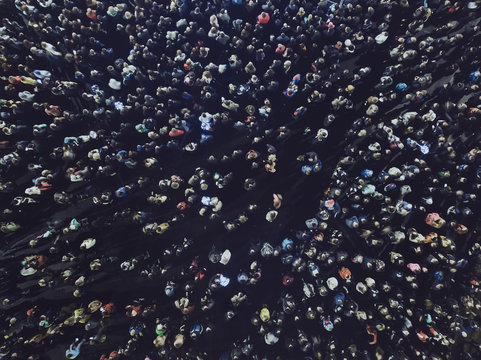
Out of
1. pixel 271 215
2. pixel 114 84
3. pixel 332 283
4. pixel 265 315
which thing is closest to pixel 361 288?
pixel 332 283

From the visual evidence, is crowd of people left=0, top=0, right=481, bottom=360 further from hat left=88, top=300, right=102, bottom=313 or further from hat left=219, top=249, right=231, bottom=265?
hat left=88, top=300, right=102, bottom=313

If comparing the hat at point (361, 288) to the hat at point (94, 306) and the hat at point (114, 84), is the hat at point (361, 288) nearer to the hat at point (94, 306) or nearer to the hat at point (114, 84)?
the hat at point (94, 306)

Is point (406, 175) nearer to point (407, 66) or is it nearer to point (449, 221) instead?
point (449, 221)

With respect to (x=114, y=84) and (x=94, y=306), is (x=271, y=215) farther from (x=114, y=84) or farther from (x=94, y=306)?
(x=114, y=84)

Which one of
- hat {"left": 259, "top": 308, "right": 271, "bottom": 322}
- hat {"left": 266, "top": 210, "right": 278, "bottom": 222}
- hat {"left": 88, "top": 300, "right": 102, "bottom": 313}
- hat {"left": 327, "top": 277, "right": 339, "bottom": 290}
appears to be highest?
hat {"left": 266, "top": 210, "right": 278, "bottom": 222}

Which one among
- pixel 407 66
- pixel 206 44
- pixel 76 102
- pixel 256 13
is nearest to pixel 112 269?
pixel 76 102

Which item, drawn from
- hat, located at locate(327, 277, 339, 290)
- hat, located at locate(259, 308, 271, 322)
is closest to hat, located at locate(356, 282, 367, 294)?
hat, located at locate(327, 277, 339, 290)
